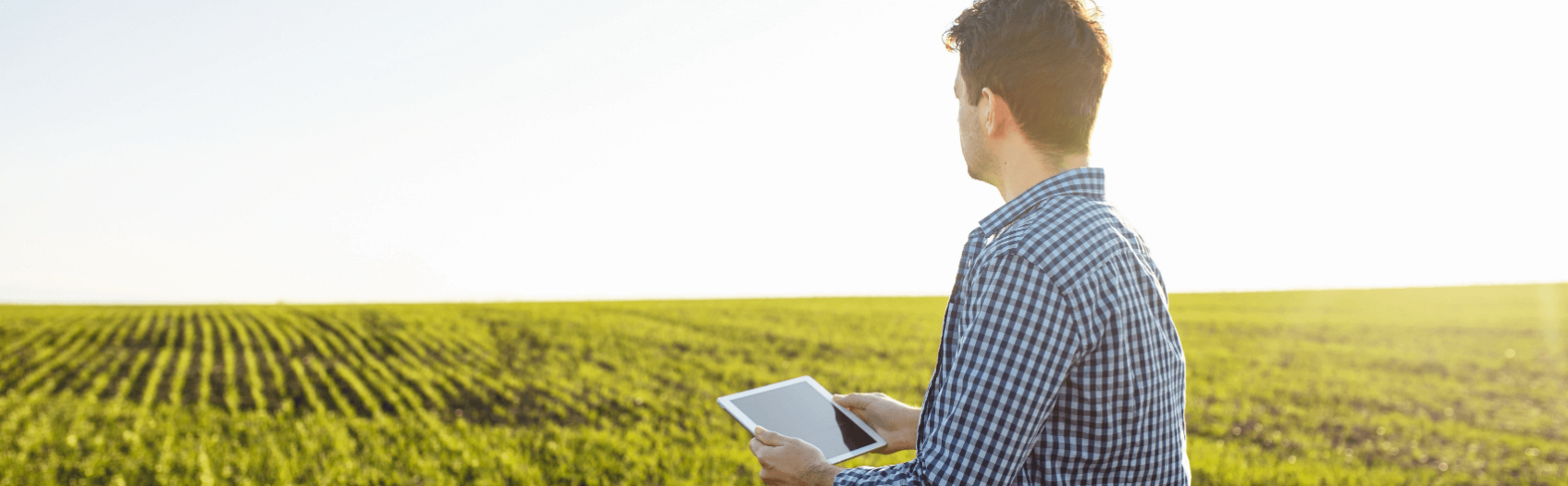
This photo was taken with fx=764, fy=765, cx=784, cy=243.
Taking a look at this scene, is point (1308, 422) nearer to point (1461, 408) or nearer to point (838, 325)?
point (1461, 408)

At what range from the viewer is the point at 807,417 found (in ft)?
8.46

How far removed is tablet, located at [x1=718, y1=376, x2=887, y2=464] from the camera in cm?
242

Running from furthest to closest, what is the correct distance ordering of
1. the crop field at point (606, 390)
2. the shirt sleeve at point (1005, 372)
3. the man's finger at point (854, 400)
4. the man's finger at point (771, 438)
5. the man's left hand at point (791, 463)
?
the crop field at point (606, 390) < the man's finger at point (854, 400) < the man's finger at point (771, 438) < the man's left hand at point (791, 463) < the shirt sleeve at point (1005, 372)

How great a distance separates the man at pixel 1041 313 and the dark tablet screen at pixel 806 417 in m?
0.43

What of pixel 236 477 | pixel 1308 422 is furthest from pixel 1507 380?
pixel 236 477

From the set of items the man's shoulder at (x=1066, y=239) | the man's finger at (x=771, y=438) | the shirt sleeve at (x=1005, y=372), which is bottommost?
the man's finger at (x=771, y=438)

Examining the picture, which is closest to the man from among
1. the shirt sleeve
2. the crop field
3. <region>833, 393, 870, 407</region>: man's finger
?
the shirt sleeve

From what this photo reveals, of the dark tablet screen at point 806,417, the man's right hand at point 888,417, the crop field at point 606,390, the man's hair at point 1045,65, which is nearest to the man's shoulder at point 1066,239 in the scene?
the man's hair at point 1045,65

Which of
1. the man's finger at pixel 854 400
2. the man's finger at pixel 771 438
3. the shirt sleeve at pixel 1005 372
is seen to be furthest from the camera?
the man's finger at pixel 854 400

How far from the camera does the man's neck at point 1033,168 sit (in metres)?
1.87

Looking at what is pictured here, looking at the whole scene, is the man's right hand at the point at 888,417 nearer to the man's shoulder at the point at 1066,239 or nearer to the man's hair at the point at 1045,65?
the man's shoulder at the point at 1066,239

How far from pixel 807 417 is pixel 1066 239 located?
122 cm

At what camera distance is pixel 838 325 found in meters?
19.2

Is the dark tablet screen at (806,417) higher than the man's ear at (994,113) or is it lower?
lower
